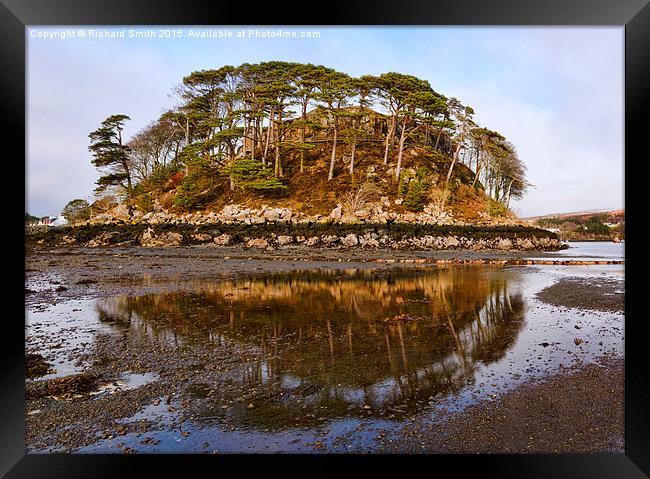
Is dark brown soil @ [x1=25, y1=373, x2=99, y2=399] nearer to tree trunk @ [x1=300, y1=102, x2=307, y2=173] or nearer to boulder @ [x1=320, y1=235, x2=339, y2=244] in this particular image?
boulder @ [x1=320, y1=235, x2=339, y2=244]

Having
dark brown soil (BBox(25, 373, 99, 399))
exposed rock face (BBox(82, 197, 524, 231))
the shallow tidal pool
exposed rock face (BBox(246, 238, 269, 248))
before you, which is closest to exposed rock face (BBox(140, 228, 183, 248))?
exposed rock face (BBox(82, 197, 524, 231))

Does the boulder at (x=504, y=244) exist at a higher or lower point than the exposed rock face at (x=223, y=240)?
lower

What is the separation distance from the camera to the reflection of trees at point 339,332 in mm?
3820

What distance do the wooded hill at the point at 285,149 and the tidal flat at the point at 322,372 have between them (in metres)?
21.2

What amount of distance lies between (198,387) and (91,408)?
95 centimetres

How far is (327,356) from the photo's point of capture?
4.98 metres

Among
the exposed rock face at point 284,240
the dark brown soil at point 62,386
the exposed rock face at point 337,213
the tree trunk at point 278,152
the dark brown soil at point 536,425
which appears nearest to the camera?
the dark brown soil at point 536,425

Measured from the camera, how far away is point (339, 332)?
20.4ft

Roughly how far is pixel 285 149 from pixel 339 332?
30549 mm

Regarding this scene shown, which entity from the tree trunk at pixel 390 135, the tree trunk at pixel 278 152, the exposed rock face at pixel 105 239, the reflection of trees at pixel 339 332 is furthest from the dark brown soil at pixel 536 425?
the tree trunk at pixel 390 135

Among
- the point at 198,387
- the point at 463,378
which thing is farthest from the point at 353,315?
the point at 198,387

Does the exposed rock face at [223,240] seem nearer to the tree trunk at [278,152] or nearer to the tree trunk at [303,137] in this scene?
the tree trunk at [278,152]
